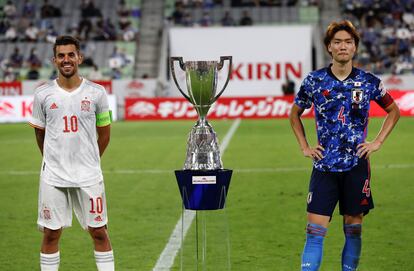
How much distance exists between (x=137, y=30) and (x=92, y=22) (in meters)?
A: 1.99

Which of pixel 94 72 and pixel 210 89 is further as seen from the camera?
pixel 94 72

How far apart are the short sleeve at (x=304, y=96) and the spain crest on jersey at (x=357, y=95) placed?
1.02 ft

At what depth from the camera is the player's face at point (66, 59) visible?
6887mm

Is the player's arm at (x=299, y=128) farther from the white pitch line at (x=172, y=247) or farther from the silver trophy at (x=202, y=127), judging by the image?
the white pitch line at (x=172, y=247)

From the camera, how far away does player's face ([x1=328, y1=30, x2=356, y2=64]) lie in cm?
688

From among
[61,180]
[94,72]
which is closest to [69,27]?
[94,72]

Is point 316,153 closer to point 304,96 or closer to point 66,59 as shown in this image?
point 304,96

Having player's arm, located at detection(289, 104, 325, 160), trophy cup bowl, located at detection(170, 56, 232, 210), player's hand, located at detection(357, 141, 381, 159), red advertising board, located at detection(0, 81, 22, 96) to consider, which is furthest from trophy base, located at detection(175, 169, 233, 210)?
red advertising board, located at detection(0, 81, 22, 96)

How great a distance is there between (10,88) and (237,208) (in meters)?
24.5

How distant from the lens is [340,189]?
23.4 feet

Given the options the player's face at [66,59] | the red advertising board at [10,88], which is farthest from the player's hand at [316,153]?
the red advertising board at [10,88]

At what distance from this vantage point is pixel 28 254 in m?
9.57

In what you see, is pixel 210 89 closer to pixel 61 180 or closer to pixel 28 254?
pixel 61 180

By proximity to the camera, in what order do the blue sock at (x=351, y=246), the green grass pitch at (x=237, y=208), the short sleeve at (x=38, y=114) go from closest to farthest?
the short sleeve at (x=38, y=114) < the blue sock at (x=351, y=246) < the green grass pitch at (x=237, y=208)
